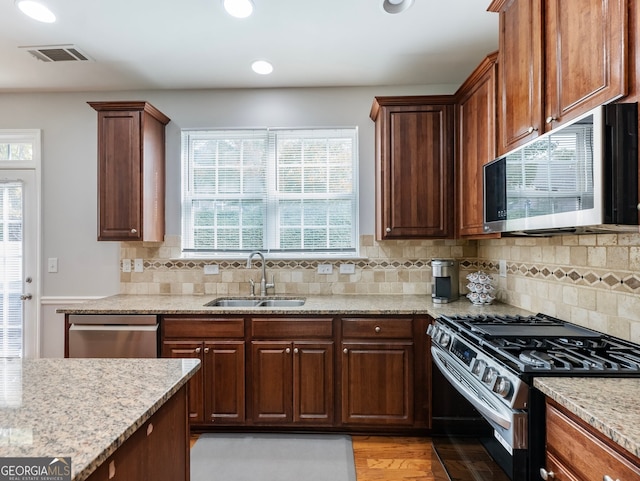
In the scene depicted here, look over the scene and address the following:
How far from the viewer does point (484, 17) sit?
88.7 inches

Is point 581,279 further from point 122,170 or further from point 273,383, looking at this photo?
point 122,170

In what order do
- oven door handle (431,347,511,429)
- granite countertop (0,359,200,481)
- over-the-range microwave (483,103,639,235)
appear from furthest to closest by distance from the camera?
oven door handle (431,347,511,429) < over-the-range microwave (483,103,639,235) < granite countertop (0,359,200,481)

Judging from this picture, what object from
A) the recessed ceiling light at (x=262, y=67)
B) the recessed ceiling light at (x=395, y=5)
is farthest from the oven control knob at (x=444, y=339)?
the recessed ceiling light at (x=262, y=67)

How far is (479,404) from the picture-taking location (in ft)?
4.59

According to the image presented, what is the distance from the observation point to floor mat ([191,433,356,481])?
213 cm

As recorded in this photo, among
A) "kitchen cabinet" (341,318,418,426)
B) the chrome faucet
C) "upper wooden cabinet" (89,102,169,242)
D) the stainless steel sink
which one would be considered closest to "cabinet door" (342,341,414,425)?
"kitchen cabinet" (341,318,418,426)

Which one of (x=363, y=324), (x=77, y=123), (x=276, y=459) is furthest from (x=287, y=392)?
(x=77, y=123)

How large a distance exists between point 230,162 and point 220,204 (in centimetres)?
39

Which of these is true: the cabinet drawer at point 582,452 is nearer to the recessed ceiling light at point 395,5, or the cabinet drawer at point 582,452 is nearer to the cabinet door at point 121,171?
the recessed ceiling light at point 395,5

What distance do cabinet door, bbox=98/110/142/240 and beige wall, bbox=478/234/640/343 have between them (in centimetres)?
283

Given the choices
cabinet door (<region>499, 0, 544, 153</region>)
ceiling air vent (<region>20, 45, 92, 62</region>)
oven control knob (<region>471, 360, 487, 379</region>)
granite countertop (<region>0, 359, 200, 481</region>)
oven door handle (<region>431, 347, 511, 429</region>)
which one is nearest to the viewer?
granite countertop (<region>0, 359, 200, 481</region>)

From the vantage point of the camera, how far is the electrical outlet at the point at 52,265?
3246 mm

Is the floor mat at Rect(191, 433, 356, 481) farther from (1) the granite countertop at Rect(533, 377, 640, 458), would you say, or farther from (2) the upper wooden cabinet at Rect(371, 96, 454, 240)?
(2) the upper wooden cabinet at Rect(371, 96, 454, 240)

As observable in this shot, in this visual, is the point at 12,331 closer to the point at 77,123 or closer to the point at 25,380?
the point at 77,123
